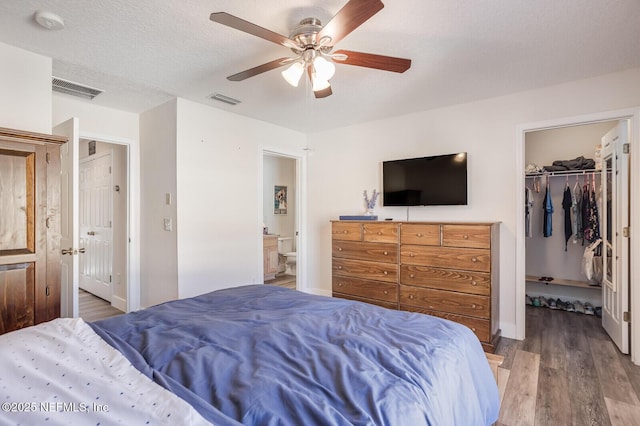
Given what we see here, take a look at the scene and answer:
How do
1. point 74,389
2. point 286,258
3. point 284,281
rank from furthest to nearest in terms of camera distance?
point 286,258
point 284,281
point 74,389

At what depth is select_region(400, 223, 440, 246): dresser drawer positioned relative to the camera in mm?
3057

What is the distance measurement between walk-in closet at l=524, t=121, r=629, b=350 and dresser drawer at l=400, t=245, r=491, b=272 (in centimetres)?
172

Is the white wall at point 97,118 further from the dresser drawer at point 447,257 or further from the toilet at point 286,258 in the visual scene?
A: the dresser drawer at point 447,257

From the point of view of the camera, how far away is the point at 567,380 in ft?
7.69

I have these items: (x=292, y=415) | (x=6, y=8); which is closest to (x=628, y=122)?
(x=292, y=415)

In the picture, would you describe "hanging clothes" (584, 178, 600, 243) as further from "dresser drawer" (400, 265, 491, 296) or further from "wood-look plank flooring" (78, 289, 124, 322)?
"wood-look plank flooring" (78, 289, 124, 322)

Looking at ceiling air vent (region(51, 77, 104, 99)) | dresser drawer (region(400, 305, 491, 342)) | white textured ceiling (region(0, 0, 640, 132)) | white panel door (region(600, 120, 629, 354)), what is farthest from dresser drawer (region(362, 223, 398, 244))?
ceiling air vent (region(51, 77, 104, 99))

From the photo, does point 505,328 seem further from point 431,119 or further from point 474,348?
point 431,119

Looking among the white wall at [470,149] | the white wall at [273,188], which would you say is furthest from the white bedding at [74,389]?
the white wall at [273,188]

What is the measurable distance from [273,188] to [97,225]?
2889 mm

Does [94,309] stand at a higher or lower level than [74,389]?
lower

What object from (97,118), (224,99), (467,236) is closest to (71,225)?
(97,118)

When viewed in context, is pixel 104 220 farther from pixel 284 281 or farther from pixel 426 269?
pixel 426 269

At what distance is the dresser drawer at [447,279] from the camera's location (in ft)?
9.26
